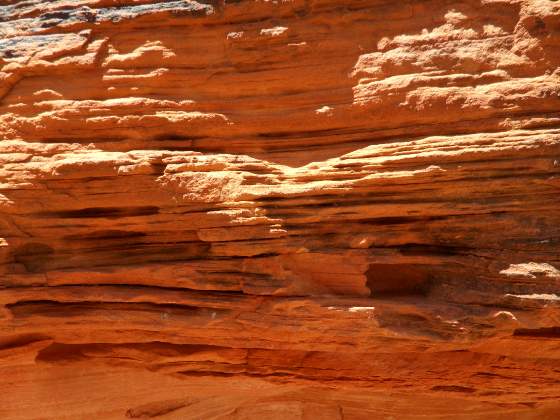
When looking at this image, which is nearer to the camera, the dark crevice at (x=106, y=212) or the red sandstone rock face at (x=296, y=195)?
the red sandstone rock face at (x=296, y=195)

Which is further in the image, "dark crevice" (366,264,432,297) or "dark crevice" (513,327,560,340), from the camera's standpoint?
"dark crevice" (366,264,432,297)

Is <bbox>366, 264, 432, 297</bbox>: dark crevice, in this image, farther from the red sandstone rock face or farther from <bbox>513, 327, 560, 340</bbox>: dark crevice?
Answer: <bbox>513, 327, 560, 340</bbox>: dark crevice

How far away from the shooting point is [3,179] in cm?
351

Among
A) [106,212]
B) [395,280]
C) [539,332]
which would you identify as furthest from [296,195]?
[539,332]

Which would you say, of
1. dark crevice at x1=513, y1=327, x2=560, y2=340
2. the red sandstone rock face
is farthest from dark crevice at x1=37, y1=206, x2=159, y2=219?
dark crevice at x1=513, y1=327, x2=560, y2=340

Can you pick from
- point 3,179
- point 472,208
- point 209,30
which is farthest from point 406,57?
point 3,179

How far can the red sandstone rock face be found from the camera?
3178 mm

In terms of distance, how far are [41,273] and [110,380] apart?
31.6 inches

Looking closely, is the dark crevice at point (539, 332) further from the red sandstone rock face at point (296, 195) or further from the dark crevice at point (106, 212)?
the dark crevice at point (106, 212)

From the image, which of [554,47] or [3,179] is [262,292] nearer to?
[3,179]

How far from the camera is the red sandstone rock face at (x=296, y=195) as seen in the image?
125 inches

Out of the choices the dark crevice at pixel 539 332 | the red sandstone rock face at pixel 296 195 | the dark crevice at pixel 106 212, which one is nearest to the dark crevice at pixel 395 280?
the red sandstone rock face at pixel 296 195

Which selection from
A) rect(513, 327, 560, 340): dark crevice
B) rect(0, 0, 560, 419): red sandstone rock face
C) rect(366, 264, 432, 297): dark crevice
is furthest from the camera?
rect(366, 264, 432, 297): dark crevice

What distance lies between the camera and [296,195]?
3324 millimetres
